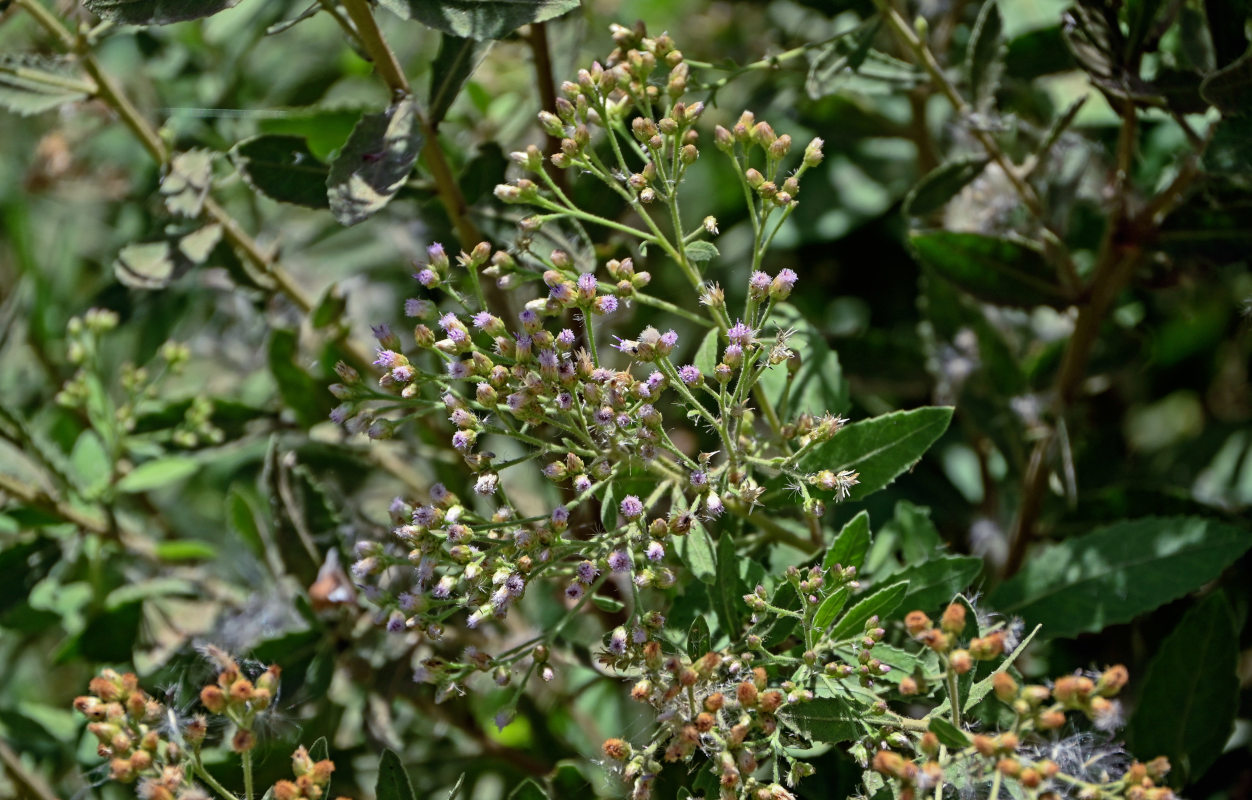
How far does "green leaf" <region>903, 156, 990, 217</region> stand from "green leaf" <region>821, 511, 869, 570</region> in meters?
0.86

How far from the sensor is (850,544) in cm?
178

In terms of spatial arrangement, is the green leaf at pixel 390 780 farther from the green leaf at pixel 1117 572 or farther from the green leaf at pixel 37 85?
the green leaf at pixel 37 85

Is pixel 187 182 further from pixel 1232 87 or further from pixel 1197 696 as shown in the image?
pixel 1197 696

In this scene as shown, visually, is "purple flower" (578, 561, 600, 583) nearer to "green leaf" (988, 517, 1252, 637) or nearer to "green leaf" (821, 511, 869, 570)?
"green leaf" (821, 511, 869, 570)

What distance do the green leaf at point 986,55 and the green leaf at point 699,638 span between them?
1.28 meters

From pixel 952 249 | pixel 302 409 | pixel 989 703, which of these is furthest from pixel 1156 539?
pixel 302 409

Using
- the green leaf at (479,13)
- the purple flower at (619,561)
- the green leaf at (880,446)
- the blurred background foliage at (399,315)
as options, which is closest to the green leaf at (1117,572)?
the blurred background foliage at (399,315)

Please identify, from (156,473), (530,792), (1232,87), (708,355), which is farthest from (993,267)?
(156,473)

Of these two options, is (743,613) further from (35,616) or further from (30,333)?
(30,333)

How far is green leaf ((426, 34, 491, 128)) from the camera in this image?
6.78 ft

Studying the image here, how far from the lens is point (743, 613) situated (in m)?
1.84

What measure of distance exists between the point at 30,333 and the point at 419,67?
141cm

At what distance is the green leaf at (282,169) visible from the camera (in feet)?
7.13

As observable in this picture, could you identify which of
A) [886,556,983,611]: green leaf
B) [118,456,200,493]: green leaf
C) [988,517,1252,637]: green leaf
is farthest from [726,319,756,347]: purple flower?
[118,456,200,493]: green leaf
